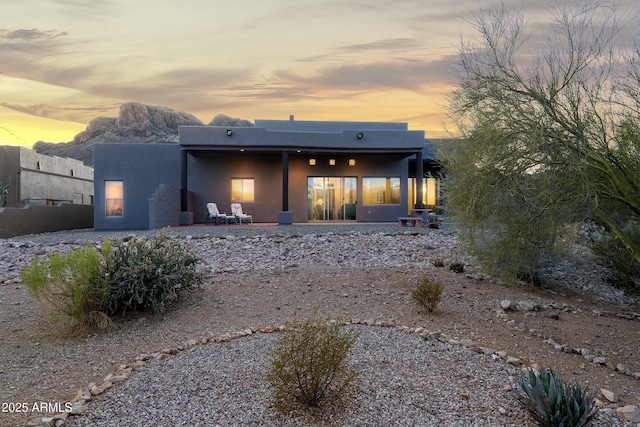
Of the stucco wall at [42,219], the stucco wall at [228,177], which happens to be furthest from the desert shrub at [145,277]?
the stucco wall at [228,177]

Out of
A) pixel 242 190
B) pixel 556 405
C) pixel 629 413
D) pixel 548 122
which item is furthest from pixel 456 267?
pixel 242 190

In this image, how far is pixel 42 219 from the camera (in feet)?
61.6

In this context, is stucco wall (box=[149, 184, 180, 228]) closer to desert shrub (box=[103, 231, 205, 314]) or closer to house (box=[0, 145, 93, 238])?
house (box=[0, 145, 93, 238])

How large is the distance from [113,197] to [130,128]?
192 feet

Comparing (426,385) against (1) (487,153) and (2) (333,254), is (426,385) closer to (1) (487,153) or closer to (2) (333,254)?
(1) (487,153)

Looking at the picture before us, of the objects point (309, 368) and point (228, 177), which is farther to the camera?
point (228, 177)

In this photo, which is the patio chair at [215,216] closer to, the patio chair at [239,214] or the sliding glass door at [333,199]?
the patio chair at [239,214]

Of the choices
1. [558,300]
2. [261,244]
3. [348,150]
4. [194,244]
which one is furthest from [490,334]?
[348,150]

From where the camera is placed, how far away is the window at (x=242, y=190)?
20312 mm

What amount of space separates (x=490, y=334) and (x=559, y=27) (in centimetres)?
412

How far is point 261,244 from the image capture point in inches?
472

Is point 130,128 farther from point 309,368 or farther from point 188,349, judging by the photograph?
point 309,368

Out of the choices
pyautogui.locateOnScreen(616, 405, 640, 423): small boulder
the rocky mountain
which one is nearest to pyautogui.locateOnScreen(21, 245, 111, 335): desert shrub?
pyautogui.locateOnScreen(616, 405, 640, 423): small boulder

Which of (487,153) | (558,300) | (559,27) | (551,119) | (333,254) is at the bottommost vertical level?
(558,300)
